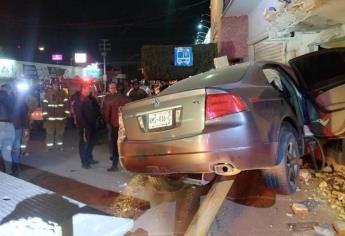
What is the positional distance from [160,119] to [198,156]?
2.17 feet

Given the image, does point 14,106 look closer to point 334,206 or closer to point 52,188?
point 52,188

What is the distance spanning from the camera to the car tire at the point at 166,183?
6141mm

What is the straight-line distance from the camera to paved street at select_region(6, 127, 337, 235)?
509 centimetres

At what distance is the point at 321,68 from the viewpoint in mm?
6523

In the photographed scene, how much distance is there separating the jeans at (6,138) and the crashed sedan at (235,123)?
163 inches

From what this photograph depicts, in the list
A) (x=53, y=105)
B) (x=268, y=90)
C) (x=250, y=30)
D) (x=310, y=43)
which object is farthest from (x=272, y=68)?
(x=250, y=30)

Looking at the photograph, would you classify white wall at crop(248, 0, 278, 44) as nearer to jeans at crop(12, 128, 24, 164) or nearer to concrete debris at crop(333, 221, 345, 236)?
jeans at crop(12, 128, 24, 164)

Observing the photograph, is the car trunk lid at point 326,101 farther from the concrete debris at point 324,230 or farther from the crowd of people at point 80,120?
the crowd of people at point 80,120

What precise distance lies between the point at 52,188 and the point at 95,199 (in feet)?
3.61

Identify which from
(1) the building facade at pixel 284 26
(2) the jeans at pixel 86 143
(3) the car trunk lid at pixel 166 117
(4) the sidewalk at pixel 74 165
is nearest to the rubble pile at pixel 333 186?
(3) the car trunk lid at pixel 166 117

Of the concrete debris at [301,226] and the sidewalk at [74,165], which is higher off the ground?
the concrete debris at [301,226]

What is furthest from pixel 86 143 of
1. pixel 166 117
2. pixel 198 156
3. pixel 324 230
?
pixel 324 230

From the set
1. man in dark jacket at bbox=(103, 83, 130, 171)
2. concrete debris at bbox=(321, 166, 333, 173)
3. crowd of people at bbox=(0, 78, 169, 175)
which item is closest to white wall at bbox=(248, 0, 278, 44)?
man in dark jacket at bbox=(103, 83, 130, 171)

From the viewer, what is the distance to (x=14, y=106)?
8641mm
